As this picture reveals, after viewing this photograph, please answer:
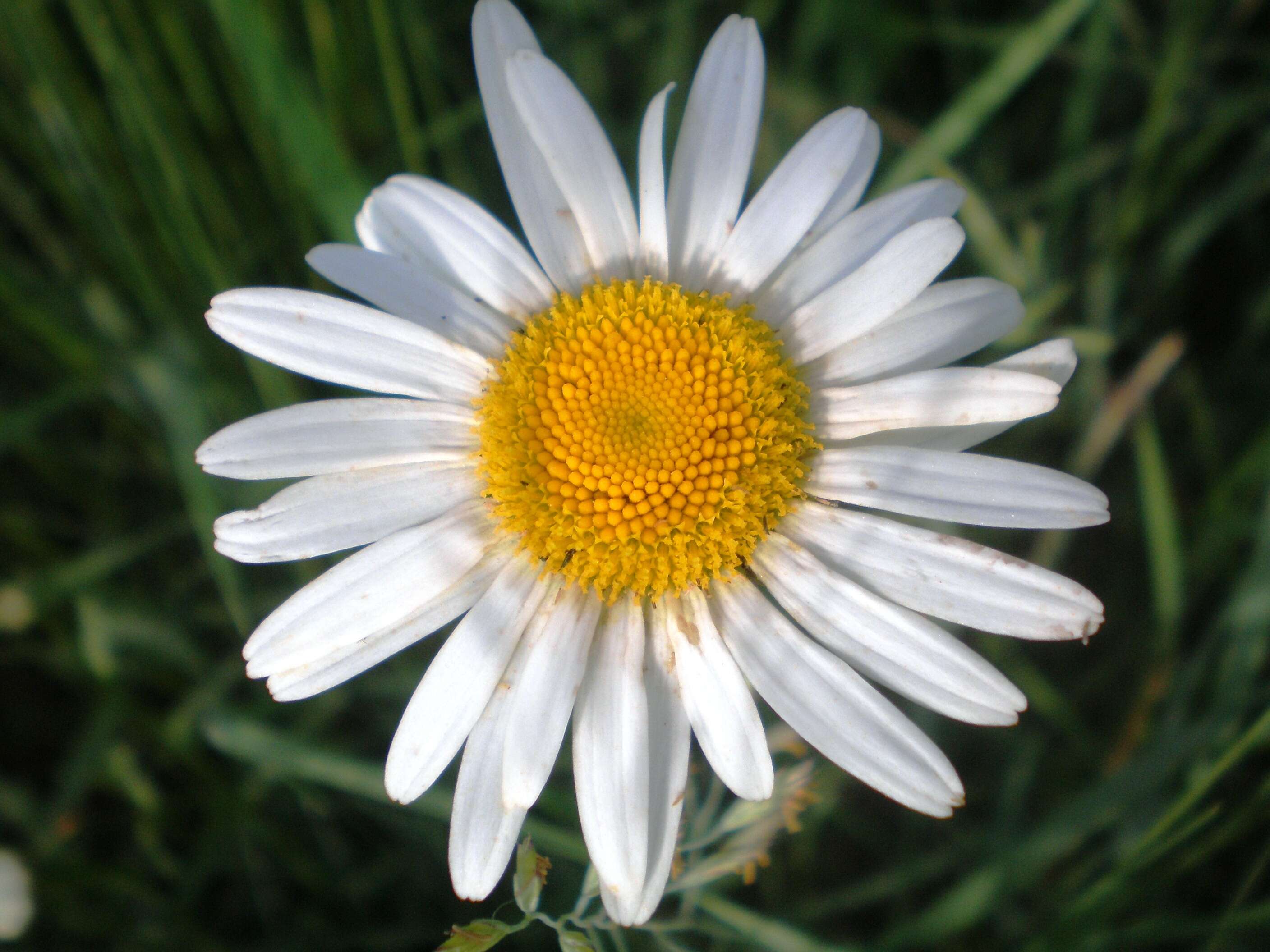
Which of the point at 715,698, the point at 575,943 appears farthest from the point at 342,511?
the point at 575,943

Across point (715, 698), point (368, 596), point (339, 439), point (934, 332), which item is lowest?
point (715, 698)

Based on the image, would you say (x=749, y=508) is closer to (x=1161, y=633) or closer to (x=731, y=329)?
(x=731, y=329)

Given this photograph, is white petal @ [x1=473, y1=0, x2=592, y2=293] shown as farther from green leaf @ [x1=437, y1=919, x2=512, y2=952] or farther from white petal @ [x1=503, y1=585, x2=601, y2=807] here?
green leaf @ [x1=437, y1=919, x2=512, y2=952]

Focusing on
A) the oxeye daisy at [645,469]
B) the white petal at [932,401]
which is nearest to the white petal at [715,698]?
the oxeye daisy at [645,469]

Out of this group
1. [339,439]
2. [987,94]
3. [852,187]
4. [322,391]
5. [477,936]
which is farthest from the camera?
[322,391]

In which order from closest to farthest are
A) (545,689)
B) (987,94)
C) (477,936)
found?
(477,936)
(545,689)
(987,94)

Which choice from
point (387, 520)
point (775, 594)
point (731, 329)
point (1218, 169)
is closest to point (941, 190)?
point (731, 329)

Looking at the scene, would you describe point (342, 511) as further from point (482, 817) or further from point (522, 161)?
point (522, 161)
